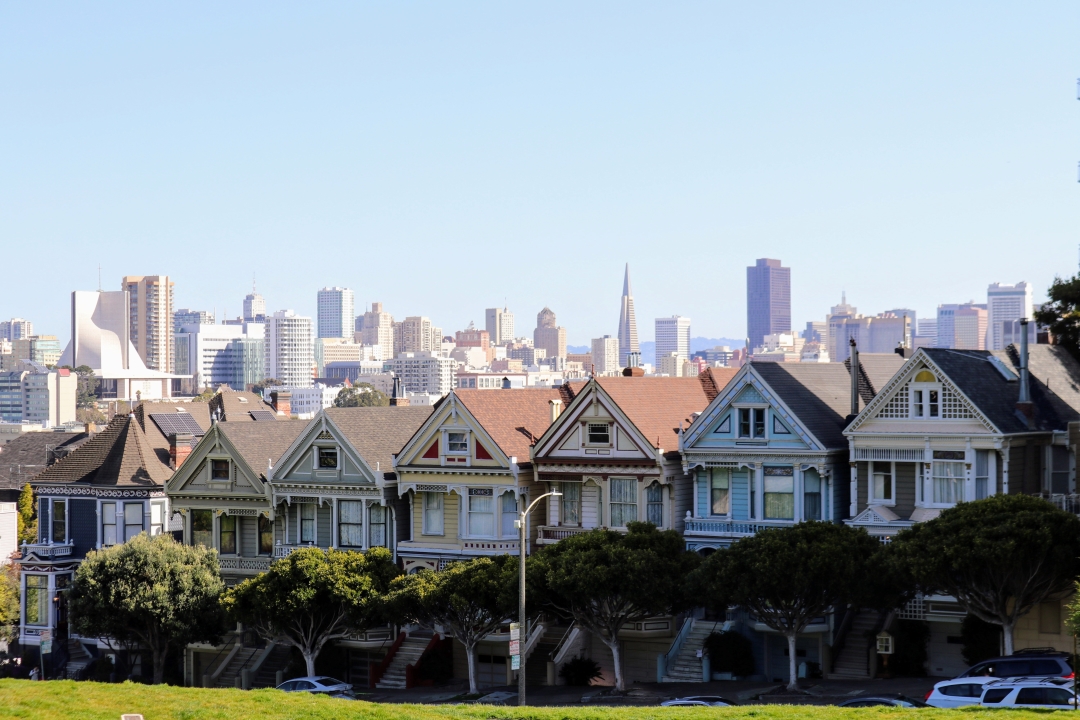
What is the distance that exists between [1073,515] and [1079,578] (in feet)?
7.28

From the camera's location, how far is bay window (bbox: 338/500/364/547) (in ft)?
204

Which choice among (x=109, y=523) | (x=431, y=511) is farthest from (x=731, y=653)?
(x=109, y=523)

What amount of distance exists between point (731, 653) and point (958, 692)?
12.4 m

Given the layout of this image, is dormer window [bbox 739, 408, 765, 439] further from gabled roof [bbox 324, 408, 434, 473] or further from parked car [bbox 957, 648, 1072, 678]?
gabled roof [bbox 324, 408, 434, 473]

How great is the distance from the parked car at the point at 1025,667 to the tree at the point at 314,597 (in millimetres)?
22239

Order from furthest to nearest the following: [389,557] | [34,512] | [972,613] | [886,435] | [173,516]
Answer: [34,512] < [173,516] < [389,557] < [886,435] < [972,613]

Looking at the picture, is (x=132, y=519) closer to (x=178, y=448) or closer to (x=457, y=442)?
(x=178, y=448)

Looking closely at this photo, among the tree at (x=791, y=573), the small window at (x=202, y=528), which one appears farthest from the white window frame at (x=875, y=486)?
the small window at (x=202, y=528)

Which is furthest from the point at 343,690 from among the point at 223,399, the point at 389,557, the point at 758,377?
the point at 223,399

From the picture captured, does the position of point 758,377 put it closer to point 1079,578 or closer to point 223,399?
point 1079,578

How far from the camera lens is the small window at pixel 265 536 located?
64938 mm

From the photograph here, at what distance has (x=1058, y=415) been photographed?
173ft

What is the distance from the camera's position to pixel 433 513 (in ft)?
199

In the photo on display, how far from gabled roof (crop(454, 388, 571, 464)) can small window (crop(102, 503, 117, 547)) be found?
18.2m
